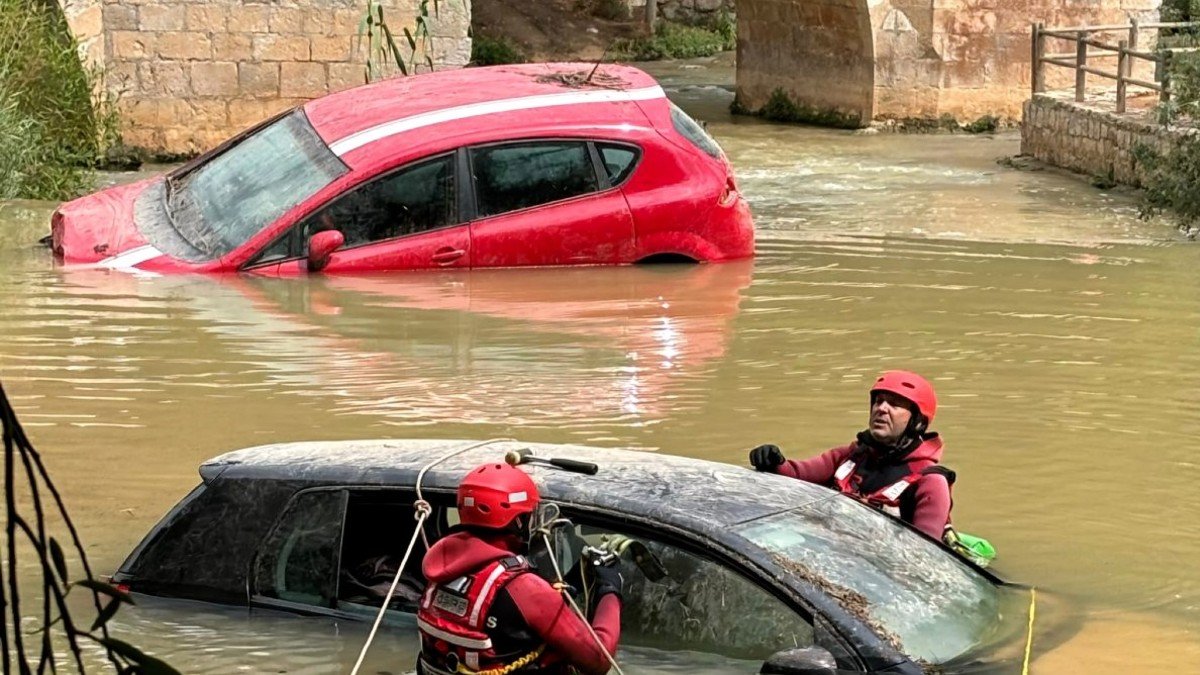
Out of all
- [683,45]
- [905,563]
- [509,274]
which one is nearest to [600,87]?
[509,274]

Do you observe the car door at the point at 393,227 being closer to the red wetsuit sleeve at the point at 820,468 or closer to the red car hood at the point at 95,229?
the red car hood at the point at 95,229

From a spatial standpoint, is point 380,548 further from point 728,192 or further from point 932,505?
point 728,192

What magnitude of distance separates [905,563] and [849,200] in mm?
11898

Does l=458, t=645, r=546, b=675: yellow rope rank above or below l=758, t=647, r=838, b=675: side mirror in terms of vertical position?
above

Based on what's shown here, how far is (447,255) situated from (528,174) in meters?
0.66

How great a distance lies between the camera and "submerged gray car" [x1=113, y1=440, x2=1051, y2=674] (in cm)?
521

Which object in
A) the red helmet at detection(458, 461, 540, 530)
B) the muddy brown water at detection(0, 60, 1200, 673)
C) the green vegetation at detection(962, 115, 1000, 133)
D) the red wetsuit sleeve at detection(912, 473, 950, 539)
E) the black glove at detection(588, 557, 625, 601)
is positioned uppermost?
the red helmet at detection(458, 461, 540, 530)

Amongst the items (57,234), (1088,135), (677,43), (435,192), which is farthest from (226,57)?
A: (677,43)

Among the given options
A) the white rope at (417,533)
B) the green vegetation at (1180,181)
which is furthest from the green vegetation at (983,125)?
the white rope at (417,533)

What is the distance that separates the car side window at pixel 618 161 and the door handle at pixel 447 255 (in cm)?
98

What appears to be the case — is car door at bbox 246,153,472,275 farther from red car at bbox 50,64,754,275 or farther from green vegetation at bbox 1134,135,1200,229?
green vegetation at bbox 1134,135,1200,229

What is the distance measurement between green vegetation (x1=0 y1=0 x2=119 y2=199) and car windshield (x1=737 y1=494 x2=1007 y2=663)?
985 cm

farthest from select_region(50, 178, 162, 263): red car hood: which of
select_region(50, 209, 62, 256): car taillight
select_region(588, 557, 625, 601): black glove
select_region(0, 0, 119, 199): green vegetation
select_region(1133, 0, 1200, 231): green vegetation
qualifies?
select_region(588, 557, 625, 601): black glove

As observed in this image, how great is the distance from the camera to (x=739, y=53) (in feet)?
86.5
